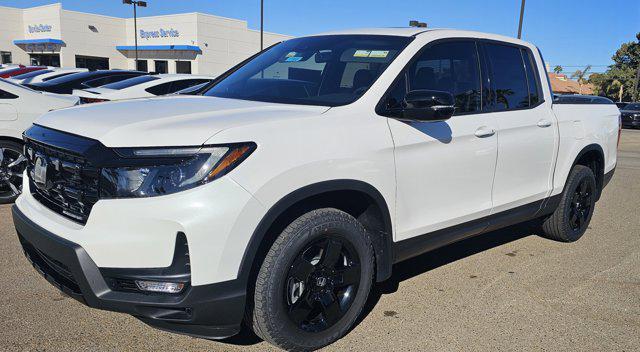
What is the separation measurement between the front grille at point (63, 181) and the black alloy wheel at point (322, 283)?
108 centimetres

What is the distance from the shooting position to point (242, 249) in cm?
255

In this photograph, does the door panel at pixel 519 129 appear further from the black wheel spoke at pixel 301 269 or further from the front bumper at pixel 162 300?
the front bumper at pixel 162 300

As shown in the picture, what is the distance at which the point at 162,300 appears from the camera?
8.21ft

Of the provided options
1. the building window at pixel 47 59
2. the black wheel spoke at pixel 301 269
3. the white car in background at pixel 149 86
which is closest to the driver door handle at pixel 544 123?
the black wheel spoke at pixel 301 269

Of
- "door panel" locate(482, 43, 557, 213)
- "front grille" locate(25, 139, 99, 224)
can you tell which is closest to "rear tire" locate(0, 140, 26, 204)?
"front grille" locate(25, 139, 99, 224)

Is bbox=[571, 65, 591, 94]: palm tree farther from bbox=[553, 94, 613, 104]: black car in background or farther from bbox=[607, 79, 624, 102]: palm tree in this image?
bbox=[553, 94, 613, 104]: black car in background

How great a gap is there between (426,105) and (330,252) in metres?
1.01

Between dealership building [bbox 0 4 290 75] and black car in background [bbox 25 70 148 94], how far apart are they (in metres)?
37.6

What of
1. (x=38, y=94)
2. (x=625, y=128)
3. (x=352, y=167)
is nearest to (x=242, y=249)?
(x=352, y=167)

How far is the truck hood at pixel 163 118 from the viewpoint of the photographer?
2508 millimetres

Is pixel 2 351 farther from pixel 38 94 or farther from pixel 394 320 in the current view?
pixel 38 94

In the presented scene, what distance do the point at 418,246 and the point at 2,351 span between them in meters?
2.49

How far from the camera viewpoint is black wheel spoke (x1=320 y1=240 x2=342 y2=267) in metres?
2.99

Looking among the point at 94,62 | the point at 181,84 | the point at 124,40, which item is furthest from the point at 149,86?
the point at 124,40
